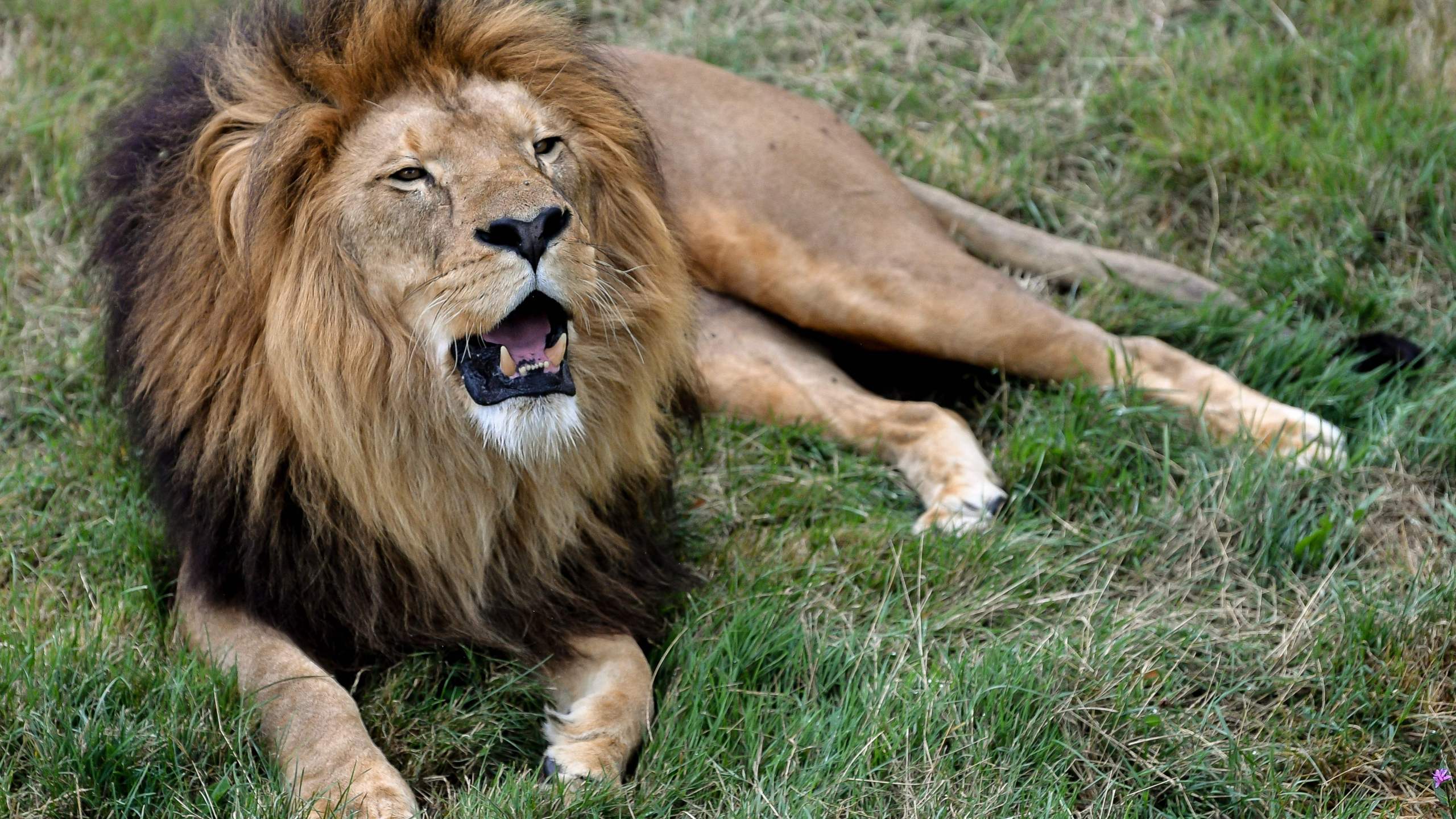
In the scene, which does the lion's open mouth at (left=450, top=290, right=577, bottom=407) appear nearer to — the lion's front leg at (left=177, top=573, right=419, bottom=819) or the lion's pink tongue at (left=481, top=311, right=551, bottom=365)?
the lion's pink tongue at (left=481, top=311, right=551, bottom=365)

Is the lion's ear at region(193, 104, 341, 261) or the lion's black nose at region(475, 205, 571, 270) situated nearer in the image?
the lion's black nose at region(475, 205, 571, 270)

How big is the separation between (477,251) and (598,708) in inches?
35.6

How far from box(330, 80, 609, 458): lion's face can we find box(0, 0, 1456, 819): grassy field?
0.64 meters

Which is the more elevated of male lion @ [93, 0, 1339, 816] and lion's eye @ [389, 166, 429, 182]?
lion's eye @ [389, 166, 429, 182]

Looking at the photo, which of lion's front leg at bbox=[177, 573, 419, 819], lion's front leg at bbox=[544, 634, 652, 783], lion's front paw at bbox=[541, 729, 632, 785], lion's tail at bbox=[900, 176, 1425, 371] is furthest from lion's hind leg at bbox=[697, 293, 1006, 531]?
lion's front leg at bbox=[177, 573, 419, 819]

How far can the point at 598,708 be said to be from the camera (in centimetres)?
277

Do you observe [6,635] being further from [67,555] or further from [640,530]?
Answer: [640,530]

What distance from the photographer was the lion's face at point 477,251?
2.40m

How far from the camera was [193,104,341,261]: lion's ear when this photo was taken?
2500 millimetres

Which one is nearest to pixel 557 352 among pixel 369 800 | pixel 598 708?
pixel 598 708

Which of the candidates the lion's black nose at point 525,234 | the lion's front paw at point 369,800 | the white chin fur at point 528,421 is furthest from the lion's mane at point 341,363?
the lion's front paw at point 369,800

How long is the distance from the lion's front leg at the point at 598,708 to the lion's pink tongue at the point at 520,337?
694mm

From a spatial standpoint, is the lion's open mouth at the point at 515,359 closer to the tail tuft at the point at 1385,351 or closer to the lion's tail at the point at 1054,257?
the lion's tail at the point at 1054,257

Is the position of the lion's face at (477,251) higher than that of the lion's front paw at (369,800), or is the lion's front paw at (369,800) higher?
the lion's face at (477,251)
